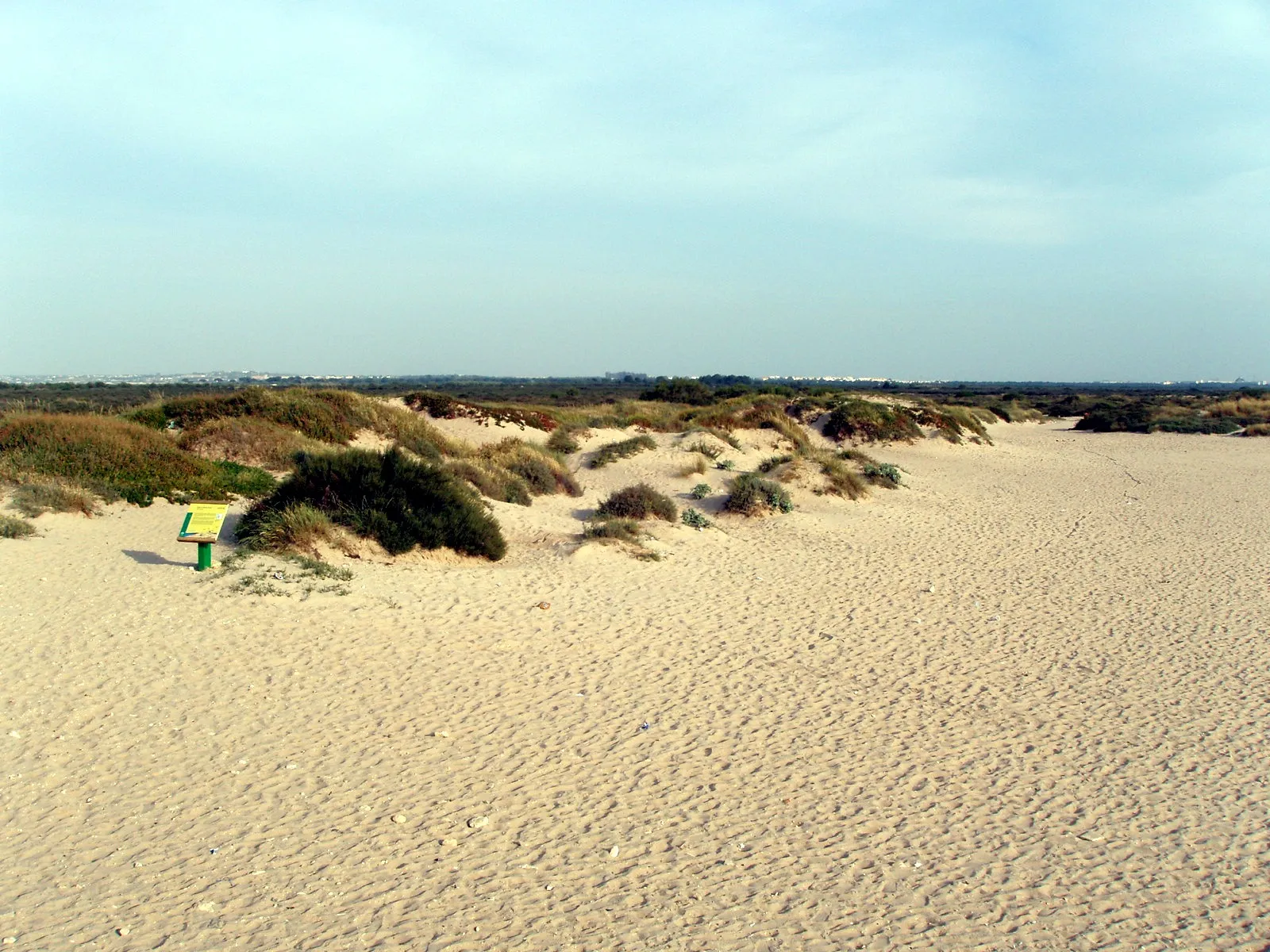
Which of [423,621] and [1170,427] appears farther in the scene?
[1170,427]

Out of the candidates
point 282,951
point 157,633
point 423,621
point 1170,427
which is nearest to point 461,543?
point 423,621

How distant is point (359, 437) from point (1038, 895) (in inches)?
690

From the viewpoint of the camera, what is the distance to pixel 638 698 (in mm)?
7430

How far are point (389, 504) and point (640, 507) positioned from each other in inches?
176

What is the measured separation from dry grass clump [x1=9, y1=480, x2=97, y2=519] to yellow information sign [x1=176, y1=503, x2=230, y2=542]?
10.2 ft

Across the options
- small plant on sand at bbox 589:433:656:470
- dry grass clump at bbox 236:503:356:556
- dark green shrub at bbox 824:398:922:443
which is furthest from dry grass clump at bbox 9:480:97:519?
dark green shrub at bbox 824:398:922:443

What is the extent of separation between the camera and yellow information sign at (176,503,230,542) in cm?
978

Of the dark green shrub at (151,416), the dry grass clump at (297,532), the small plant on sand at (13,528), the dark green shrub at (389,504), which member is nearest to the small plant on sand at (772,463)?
the dark green shrub at (389,504)

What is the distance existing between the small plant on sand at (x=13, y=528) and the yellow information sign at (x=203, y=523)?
2431 mm

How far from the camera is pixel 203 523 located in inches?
390

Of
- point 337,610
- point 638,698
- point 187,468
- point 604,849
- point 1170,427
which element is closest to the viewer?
point 604,849

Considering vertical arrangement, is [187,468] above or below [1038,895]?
above

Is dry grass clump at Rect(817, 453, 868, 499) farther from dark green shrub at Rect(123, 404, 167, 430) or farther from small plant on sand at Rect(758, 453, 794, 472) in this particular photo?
dark green shrub at Rect(123, 404, 167, 430)

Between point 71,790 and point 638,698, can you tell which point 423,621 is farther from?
point 71,790
